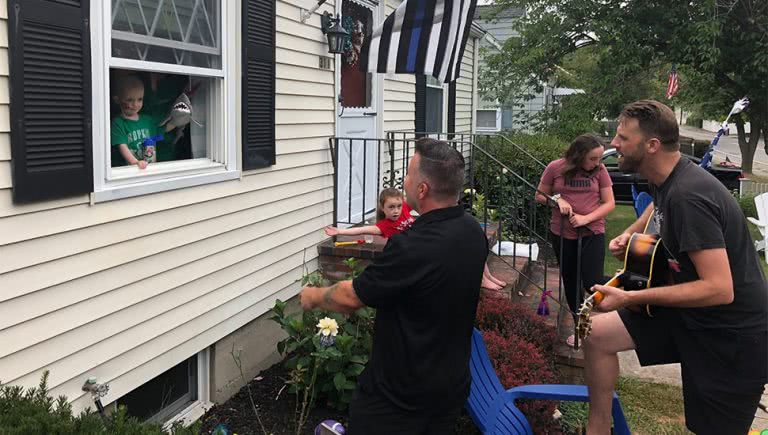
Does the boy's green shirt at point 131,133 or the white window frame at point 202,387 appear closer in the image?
the boy's green shirt at point 131,133

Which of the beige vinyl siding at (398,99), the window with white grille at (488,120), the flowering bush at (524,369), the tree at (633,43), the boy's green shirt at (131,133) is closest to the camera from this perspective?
the boy's green shirt at (131,133)

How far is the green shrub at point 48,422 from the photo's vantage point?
6.70 feet

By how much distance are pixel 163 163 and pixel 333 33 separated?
2202 millimetres

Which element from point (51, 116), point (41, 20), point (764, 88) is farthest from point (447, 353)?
point (764, 88)

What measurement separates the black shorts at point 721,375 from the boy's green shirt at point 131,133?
2.92 m

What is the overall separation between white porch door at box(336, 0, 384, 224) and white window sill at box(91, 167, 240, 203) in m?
1.90

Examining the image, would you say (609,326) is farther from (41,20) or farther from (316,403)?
(41,20)

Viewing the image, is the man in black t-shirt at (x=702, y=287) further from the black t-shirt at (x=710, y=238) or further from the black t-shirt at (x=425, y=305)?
the black t-shirt at (x=425, y=305)

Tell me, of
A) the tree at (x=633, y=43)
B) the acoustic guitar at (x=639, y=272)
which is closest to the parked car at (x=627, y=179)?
the tree at (x=633, y=43)

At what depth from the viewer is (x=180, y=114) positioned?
13.4ft

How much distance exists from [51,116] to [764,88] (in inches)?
553

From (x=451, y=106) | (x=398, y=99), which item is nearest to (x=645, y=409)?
(x=398, y=99)

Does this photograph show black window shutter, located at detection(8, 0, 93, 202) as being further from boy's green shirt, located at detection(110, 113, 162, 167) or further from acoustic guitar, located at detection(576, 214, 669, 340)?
acoustic guitar, located at detection(576, 214, 669, 340)

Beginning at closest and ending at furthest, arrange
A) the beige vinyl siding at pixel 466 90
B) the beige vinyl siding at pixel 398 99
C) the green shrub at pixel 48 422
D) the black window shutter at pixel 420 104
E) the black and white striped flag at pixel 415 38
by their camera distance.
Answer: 1. the green shrub at pixel 48 422
2. the black and white striped flag at pixel 415 38
3. the beige vinyl siding at pixel 398 99
4. the black window shutter at pixel 420 104
5. the beige vinyl siding at pixel 466 90
